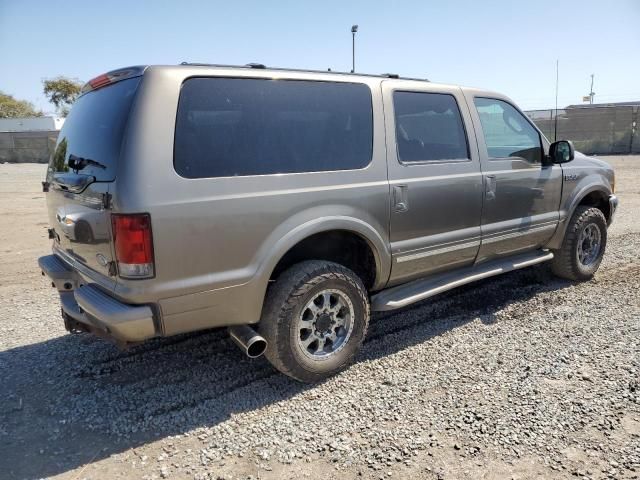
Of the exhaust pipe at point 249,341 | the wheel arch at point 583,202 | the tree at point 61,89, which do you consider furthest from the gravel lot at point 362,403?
the tree at point 61,89

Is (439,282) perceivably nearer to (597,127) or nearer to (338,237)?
(338,237)

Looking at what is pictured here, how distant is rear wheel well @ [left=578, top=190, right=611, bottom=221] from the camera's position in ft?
17.6

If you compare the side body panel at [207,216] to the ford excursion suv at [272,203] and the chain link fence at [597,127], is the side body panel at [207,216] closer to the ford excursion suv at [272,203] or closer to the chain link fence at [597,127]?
the ford excursion suv at [272,203]

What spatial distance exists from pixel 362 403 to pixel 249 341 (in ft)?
2.80

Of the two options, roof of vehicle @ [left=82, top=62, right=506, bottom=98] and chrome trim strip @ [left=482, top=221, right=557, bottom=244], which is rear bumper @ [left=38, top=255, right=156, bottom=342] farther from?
chrome trim strip @ [left=482, top=221, right=557, bottom=244]

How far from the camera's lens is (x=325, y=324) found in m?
3.38

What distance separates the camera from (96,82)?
10.7 feet

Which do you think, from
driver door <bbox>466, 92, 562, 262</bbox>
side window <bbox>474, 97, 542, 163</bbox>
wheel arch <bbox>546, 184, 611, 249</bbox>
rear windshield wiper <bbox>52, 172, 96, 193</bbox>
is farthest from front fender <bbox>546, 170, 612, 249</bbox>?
rear windshield wiper <bbox>52, 172, 96, 193</bbox>

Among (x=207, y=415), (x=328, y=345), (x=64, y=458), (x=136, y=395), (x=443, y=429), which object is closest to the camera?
(x=64, y=458)

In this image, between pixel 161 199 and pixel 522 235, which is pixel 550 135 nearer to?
pixel 522 235

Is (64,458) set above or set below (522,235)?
below

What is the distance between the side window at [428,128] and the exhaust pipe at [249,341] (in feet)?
5.60

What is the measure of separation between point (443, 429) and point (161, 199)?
208cm

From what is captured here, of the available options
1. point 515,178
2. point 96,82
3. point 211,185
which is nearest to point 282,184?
point 211,185
